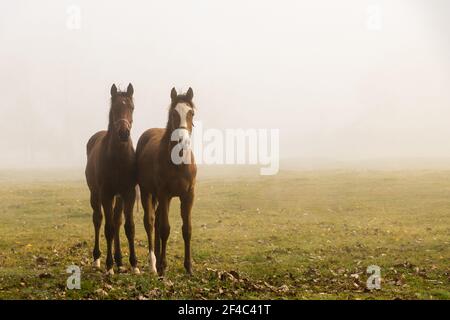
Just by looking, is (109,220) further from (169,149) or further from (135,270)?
(169,149)

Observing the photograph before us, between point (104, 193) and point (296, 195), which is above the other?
point (104, 193)

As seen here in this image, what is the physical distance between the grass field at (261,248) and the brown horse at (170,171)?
3.97 ft

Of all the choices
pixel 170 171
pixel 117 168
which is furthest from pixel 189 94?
pixel 117 168

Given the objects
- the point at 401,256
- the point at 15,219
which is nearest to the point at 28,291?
the point at 401,256

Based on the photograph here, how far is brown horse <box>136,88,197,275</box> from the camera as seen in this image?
12.7 metres

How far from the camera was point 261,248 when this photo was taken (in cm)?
2073

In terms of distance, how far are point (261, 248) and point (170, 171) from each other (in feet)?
28.9

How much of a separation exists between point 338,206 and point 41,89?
573ft

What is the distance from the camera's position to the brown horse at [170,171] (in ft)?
41.8

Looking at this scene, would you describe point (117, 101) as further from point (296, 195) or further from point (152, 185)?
point (296, 195)

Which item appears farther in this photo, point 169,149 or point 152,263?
point 152,263

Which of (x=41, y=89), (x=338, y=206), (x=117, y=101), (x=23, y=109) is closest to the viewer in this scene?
(x=117, y=101)

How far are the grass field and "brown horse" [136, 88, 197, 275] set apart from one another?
121cm

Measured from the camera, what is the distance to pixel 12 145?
16600 cm
